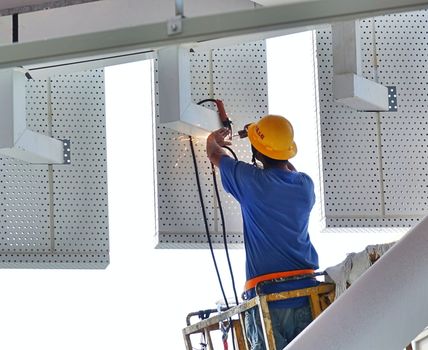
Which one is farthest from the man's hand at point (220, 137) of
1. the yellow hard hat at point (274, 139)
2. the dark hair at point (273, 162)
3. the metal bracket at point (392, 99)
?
the metal bracket at point (392, 99)

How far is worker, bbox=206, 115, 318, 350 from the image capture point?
6.78 metres

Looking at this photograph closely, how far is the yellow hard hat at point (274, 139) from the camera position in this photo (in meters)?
7.09

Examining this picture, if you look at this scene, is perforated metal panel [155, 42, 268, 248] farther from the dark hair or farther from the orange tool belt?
the orange tool belt

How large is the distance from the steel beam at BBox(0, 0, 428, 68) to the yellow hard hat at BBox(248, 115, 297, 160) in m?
1.33

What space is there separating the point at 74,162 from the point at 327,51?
6.49ft

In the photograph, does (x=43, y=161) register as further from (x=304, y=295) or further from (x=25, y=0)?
(x=304, y=295)

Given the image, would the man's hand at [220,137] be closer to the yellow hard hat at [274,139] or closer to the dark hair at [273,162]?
the yellow hard hat at [274,139]

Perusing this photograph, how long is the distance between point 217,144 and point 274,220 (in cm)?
82

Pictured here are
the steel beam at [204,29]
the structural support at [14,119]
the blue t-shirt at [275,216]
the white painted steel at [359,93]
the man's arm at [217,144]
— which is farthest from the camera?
the structural support at [14,119]

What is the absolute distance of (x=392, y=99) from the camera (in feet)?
27.0

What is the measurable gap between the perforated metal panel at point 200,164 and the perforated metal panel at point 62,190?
1.98 feet

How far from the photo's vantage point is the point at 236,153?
8188mm

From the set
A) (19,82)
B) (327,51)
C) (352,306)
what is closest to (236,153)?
(327,51)

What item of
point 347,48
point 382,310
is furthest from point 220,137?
point 382,310
